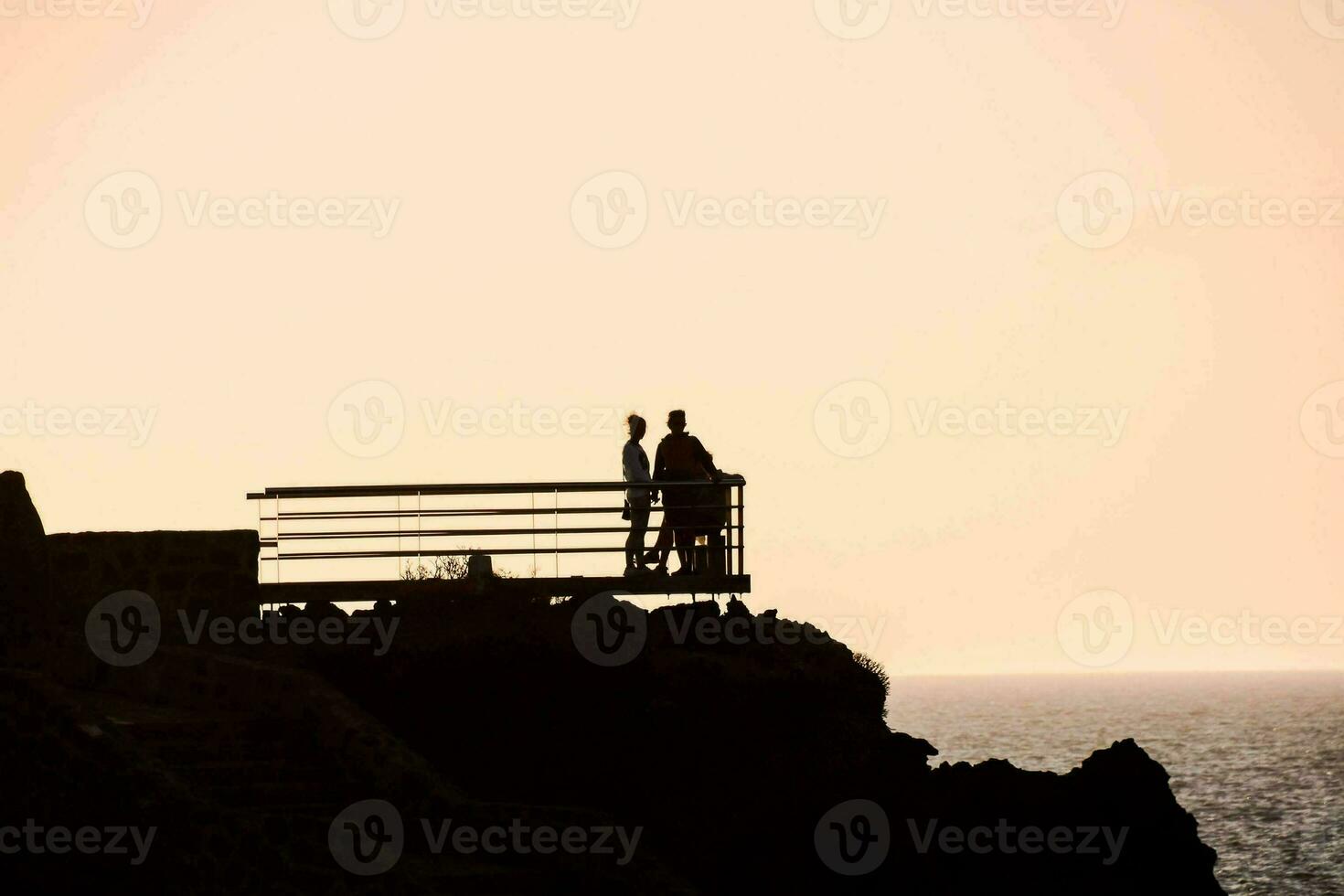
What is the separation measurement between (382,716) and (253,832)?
18.6ft

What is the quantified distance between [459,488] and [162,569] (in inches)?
138

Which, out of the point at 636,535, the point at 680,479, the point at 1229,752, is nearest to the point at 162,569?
the point at 636,535

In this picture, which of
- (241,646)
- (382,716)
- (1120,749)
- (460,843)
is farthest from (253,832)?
(1120,749)

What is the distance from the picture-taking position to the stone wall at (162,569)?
22.0 metres

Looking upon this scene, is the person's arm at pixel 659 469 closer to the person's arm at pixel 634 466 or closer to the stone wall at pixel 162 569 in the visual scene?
the person's arm at pixel 634 466

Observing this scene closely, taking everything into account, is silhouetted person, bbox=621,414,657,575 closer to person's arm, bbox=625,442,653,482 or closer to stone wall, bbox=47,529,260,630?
person's arm, bbox=625,442,653,482

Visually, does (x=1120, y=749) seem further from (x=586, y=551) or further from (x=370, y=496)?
(x=370, y=496)

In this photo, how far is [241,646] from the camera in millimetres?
21781

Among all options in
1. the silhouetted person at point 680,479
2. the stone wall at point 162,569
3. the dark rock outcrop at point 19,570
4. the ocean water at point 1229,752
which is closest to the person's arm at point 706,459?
the silhouetted person at point 680,479

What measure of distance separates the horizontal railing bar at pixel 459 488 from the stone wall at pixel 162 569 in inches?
30.4

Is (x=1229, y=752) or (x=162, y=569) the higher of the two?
(x=162, y=569)

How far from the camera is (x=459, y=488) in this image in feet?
76.1

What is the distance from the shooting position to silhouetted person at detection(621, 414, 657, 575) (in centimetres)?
2323

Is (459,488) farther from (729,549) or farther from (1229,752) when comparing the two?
(1229,752)
